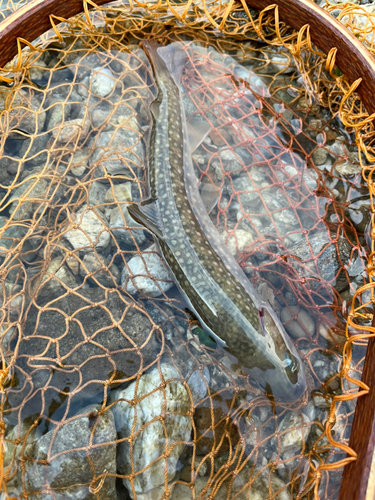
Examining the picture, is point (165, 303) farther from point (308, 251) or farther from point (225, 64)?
point (225, 64)

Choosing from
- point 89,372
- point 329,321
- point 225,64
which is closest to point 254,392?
point 329,321

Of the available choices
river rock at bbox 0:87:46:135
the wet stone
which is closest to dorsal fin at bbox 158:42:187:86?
river rock at bbox 0:87:46:135

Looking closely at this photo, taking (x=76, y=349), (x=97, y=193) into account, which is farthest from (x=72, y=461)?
(x=97, y=193)

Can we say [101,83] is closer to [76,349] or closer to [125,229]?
[125,229]

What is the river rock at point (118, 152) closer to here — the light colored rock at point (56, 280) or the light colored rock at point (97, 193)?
the light colored rock at point (97, 193)

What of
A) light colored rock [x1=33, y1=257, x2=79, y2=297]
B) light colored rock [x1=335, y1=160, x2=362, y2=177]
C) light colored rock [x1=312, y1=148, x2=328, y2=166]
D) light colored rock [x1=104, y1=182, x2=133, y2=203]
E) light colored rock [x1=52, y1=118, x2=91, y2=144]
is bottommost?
light colored rock [x1=335, y1=160, x2=362, y2=177]

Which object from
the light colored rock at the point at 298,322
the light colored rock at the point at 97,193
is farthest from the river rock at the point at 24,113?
the light colored rock at the point at 298,322

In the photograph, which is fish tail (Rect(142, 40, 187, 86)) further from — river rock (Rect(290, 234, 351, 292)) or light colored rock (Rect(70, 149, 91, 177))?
river rock (Rect(290, 234, 351, 292))
